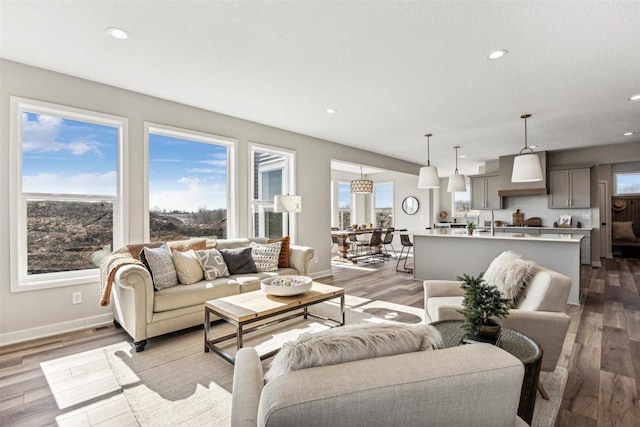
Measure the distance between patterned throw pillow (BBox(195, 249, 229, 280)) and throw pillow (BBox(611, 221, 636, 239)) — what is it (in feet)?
33.6

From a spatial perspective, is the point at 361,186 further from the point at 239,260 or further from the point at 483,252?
the point at 239,260

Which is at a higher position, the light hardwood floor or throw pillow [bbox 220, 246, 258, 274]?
throw pillow [bbox 220, 246, 258, 274]

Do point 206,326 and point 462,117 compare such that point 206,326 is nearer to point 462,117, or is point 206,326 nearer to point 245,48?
point 245,48

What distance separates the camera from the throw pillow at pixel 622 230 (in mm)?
8250

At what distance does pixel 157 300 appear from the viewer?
114 inches

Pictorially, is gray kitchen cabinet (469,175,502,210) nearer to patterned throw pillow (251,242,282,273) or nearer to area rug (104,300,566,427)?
patterned throw pillow (251,242,282,273)

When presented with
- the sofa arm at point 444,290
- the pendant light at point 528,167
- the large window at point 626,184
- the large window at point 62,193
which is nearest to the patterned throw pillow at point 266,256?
the large window at point 62,193

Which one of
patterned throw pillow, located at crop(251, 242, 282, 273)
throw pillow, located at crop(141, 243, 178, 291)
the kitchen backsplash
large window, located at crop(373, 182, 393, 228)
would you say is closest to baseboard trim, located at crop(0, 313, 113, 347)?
throw pillow, located at crop(141, 243, 178, 291)

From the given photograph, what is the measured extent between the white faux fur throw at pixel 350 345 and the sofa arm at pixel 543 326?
1252 mm

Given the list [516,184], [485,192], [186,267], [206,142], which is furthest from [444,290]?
[485,192]

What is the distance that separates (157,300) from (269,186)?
281cm

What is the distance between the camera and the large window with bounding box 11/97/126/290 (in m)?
3.04

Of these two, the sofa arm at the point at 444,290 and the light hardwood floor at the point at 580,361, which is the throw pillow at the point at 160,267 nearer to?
the light hardwood floor at the point at 580,361

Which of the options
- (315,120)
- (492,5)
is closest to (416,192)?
(315,120)
